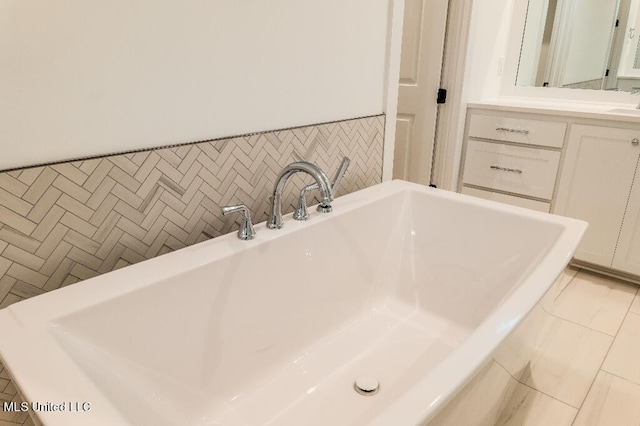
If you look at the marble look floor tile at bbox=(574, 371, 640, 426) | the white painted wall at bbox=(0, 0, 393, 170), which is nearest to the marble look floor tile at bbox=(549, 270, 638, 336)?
the marble look floor tile at bbox=(574, 371, 640, 426)

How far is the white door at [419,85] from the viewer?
254 centimetres

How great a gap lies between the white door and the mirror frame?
2.23ft

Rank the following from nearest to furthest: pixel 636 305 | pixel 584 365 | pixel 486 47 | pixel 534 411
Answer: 1. pixel 534 411
2. pixel 584 365
3. pixel 636 305
4. pixel 486 47

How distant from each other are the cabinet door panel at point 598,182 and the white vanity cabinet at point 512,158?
0.08 metres

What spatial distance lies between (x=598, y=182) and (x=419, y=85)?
3.82 ft

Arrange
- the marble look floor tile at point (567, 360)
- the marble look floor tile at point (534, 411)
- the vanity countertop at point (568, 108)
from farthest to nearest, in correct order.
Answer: the vanity countertop at point (568, 108) < the marble look floor tile at point (567, 360) < the marble look floor tile at point (534, 411)

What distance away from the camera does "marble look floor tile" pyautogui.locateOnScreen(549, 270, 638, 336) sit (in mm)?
Answer: 1982

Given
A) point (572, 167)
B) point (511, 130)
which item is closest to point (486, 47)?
point (511, 130)

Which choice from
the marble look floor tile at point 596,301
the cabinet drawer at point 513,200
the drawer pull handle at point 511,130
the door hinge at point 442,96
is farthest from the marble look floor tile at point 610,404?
the door hinge at point 442,96

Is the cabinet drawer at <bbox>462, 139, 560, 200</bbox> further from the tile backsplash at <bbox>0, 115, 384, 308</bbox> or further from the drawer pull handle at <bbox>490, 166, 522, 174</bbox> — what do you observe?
the tile backsplash at <bbox>0, 115, 384, 308</bbox>

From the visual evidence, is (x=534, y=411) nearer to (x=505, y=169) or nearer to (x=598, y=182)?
(x=598, y=182)

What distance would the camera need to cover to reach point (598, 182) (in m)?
2.23

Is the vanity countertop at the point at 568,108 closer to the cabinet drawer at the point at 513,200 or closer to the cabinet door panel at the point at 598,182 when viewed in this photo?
the cabinet door panel at the point at 598,182

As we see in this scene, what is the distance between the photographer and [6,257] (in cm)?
86
